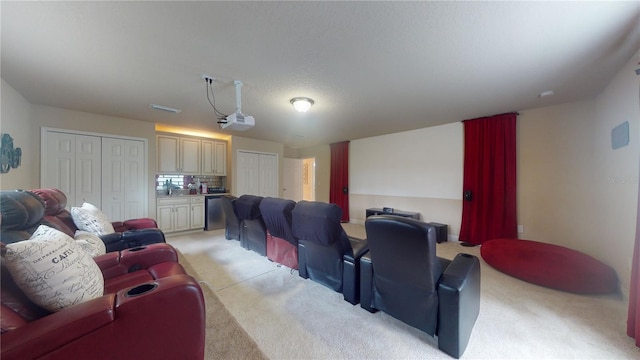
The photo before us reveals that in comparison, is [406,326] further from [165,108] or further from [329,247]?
[165,108]

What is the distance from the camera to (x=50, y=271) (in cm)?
96

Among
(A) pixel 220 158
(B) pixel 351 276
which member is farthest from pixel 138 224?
(B) pixel 351 276

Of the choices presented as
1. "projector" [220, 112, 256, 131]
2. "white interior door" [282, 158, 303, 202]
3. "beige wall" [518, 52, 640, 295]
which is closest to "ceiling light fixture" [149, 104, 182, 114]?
"projector" [220, 112, 256, 131]

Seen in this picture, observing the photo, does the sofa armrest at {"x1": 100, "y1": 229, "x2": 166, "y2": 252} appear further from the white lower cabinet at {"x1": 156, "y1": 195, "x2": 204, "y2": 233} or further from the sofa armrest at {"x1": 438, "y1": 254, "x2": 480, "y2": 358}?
the sofa armrest at {"x1": 438, "y1": 254, "x2": 480, "y2": 358}

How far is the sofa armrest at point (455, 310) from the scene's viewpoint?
1493 mm

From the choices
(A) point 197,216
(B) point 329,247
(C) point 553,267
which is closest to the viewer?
(B) point 329,247

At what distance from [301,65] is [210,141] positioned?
4151 millimetres

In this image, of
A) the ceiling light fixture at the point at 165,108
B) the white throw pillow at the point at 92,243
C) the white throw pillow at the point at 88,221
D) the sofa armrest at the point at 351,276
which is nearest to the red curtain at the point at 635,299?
the sofa armrest at the point at 351,276

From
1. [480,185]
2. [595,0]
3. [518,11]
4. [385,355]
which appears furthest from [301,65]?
[480,185]

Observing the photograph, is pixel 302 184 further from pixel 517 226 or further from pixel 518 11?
pixel 518 11

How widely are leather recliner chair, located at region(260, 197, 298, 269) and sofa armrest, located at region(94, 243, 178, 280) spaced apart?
1.05 meters

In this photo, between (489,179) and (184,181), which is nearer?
(489,179)

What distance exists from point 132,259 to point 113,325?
1121mm

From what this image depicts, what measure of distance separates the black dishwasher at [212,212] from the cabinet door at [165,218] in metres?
0.68
